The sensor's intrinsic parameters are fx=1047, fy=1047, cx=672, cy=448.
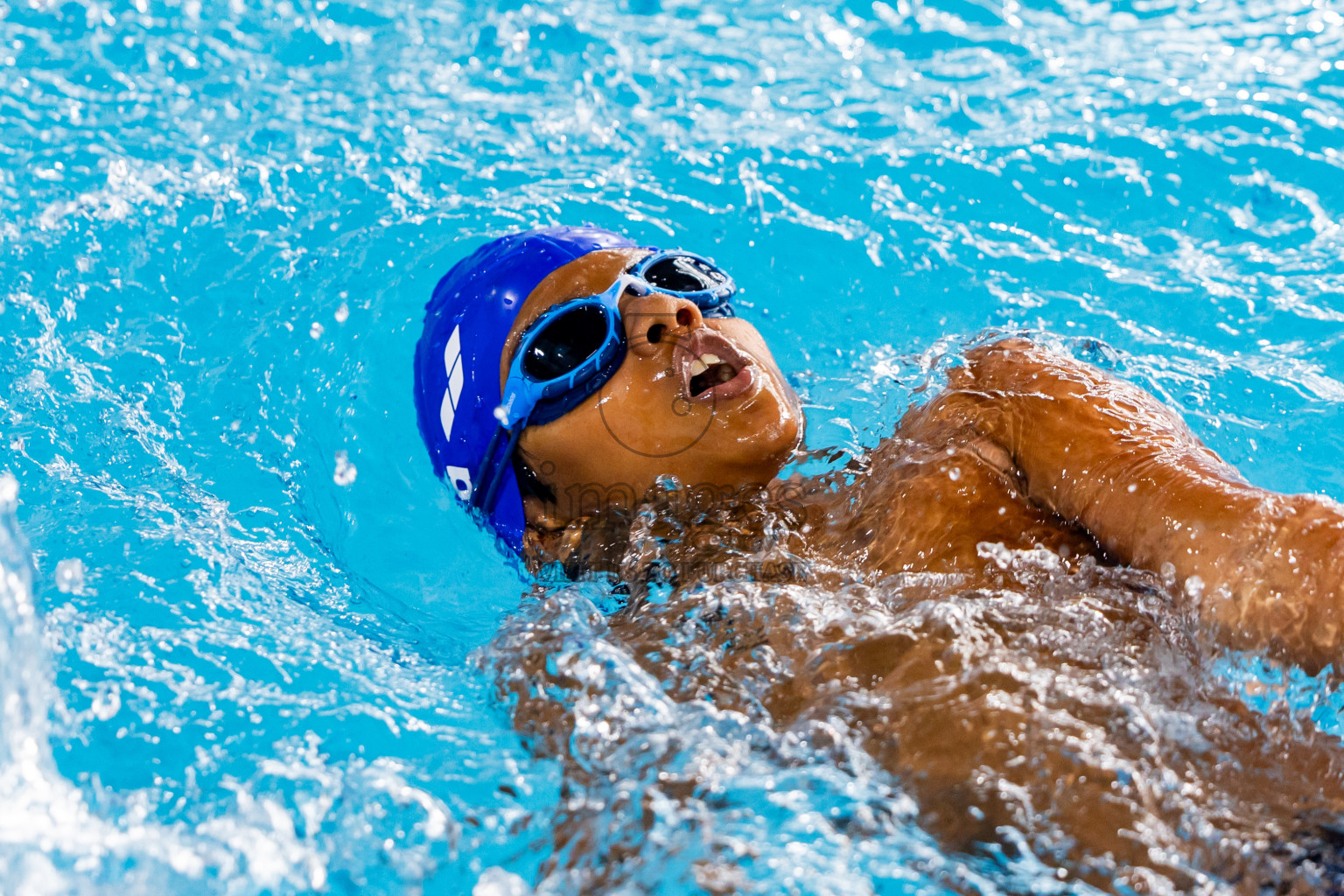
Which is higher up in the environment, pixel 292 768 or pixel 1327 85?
pixel 1327 85

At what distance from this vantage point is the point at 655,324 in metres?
2.76

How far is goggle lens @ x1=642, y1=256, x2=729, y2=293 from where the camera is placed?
9.54ft

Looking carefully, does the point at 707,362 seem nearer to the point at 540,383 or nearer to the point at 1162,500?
the point at 540,383

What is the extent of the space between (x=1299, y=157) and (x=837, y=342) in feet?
8.10

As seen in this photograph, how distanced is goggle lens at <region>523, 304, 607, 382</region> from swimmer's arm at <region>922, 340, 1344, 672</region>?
0.93 meters

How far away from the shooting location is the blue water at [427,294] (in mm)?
2061

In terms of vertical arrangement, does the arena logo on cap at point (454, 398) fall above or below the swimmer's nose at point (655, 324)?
below

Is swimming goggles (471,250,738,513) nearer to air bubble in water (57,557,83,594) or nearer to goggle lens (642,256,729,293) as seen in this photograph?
goggle lens (642,256,729,293)

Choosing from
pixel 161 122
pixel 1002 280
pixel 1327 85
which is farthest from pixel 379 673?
pixel 1327 85

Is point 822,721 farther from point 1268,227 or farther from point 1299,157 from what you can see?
point 1299,157

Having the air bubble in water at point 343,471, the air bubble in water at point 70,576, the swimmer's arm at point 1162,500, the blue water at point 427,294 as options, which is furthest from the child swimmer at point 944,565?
the air bubble in water at point 70,576

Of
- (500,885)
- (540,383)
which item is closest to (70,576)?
(540,383)

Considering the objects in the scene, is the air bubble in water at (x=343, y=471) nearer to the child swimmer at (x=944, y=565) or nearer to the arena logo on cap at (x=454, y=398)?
the child swimmer at (x=944, y=565)

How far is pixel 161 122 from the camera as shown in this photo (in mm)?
5211
